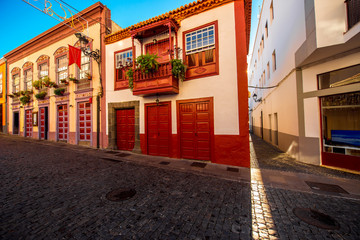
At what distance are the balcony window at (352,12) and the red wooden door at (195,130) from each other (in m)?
5.39

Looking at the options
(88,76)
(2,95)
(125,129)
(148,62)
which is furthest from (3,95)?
(148,62)

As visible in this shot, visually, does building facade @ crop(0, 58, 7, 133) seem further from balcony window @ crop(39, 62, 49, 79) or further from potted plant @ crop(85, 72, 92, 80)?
potted plant @ crop(85, 72, 92, 80)

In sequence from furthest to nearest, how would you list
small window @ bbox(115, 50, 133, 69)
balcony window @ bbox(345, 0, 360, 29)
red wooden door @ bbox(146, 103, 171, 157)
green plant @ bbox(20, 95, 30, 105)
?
1. green plant @ bbox(20, 95, 30, 105)
2. small window @ bbox(115, 50, 133, 69)
3. red wooden door @ bbox(146, 103, 171, 157)
4. balcony window @ bbox(345, 0, 360, 29)

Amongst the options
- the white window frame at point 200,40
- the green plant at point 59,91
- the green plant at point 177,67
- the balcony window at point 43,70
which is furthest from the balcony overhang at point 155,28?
the balcony window at point 43,70

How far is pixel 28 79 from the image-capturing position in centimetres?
1432

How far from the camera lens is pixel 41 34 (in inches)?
496

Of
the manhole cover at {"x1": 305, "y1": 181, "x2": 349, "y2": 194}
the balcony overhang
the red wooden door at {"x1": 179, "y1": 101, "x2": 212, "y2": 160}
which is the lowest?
the manhole cover at {"x1": 305, "y1": 181, "x2": 349, "y2": 194}

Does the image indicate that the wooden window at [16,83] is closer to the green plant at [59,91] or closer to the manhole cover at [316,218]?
the green plant at [59,91]

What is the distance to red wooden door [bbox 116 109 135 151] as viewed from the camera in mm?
8859

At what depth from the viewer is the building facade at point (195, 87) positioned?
247 inches

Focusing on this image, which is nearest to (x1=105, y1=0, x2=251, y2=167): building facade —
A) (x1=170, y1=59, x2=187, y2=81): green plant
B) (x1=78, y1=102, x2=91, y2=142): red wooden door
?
(x1=170, y1=59, x2=187, y2=81): green plant

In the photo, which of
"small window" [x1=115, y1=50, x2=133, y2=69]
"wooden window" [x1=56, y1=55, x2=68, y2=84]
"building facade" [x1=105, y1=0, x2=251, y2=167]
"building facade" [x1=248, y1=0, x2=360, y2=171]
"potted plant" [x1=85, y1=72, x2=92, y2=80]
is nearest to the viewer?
"building facade" [x1=248, y1=0, x2=360, y2=171]

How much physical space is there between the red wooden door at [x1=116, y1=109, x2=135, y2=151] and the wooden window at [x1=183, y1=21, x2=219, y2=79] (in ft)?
14.6

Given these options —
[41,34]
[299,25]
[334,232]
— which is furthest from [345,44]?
[41,34]
